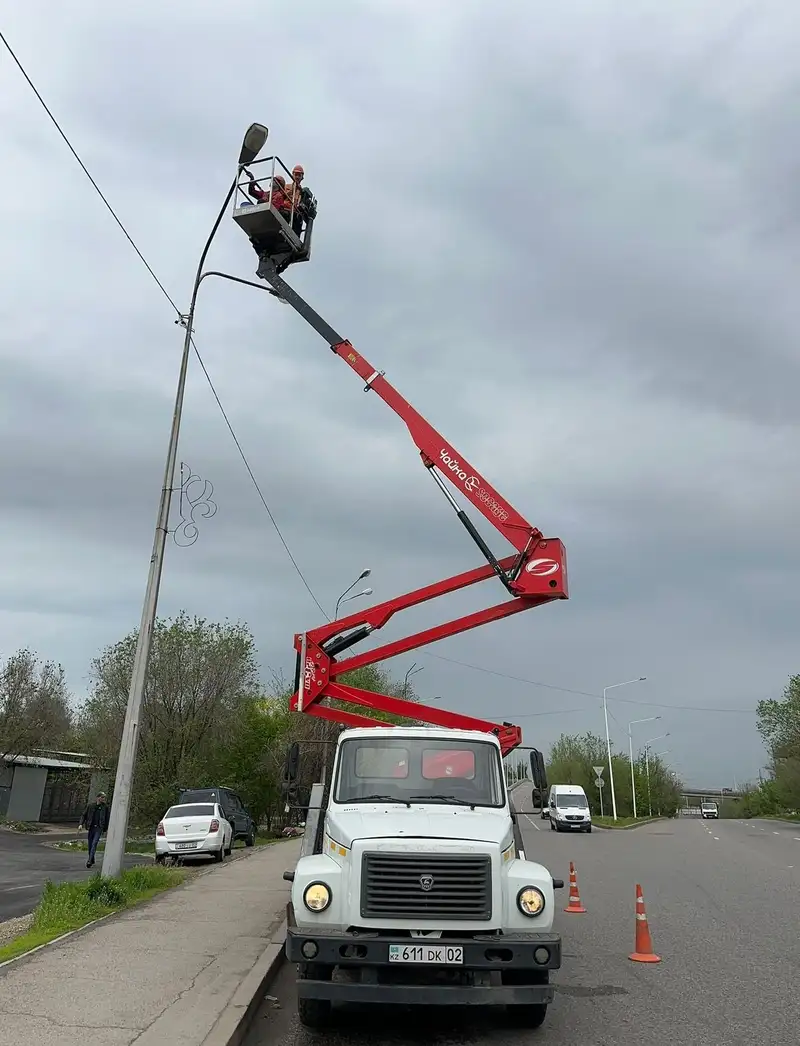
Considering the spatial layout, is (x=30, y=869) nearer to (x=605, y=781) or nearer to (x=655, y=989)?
(x=655, y=989)

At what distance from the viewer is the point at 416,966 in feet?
18.5

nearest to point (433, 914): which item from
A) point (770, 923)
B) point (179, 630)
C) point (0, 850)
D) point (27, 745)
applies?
point (770, 923)

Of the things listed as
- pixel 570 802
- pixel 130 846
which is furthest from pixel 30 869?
pixel 570 802

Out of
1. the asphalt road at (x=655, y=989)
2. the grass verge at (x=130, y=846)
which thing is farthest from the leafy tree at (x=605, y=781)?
the asphalt road at (x=655, y=989)

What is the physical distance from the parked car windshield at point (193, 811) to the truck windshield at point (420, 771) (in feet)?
48.3

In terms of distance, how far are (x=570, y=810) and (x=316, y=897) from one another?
114 feet

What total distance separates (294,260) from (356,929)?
369 inches

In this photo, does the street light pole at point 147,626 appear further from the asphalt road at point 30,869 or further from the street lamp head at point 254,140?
the asphalt road at point 30,869

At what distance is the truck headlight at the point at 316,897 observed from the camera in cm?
596

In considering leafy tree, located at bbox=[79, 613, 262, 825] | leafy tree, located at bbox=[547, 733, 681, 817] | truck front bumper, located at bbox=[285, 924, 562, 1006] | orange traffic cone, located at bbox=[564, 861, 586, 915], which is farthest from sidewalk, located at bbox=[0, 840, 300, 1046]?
leafy tree, located at bbox=[547, 733, 681, 817]

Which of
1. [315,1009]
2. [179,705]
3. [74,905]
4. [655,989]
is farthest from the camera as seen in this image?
[179,705]

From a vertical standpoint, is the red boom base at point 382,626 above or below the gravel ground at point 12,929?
above

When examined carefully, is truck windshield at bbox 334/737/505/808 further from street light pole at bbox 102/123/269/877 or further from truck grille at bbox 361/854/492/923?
street light pole at bbox 102/123/269/877

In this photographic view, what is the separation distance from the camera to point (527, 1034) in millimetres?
6262
